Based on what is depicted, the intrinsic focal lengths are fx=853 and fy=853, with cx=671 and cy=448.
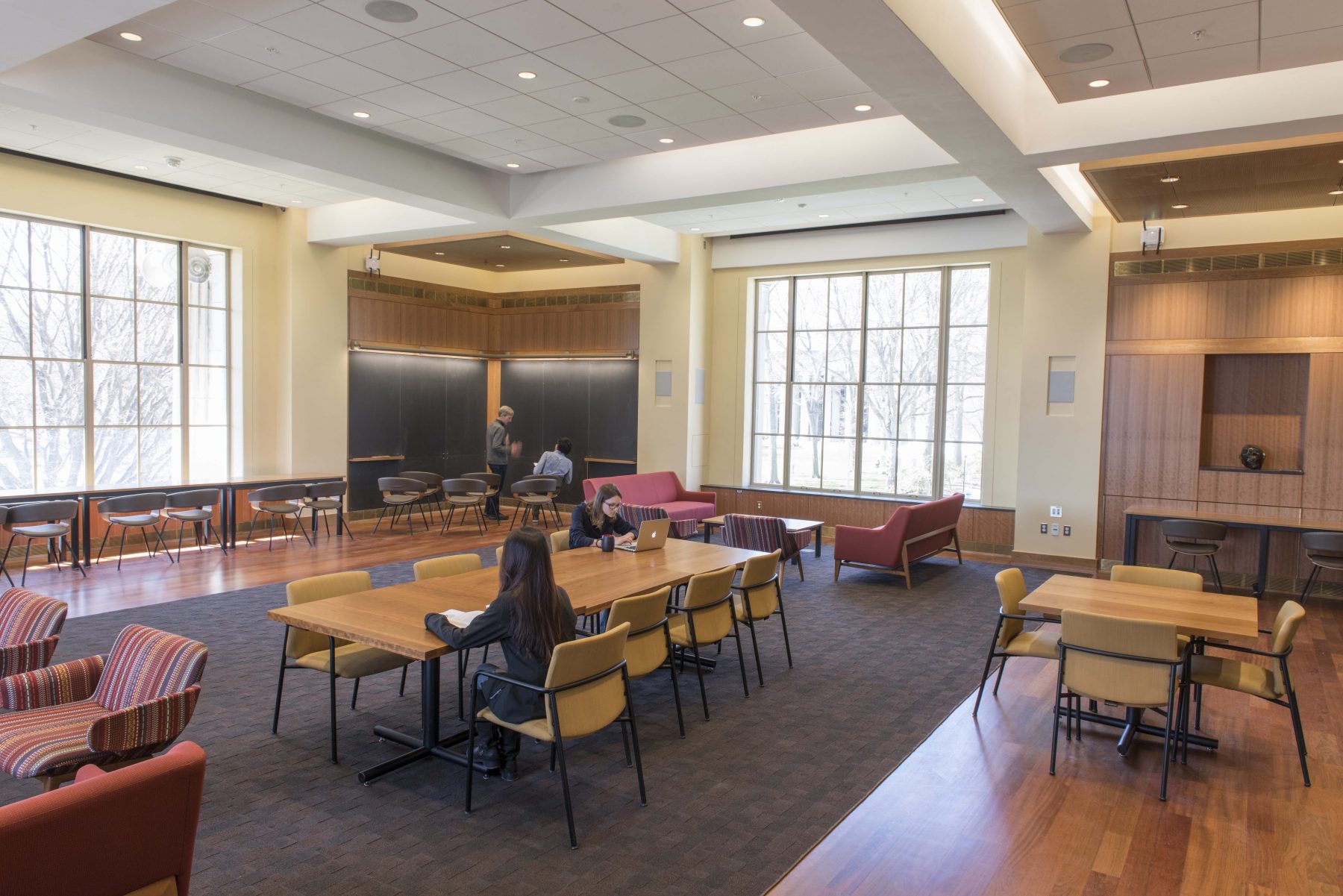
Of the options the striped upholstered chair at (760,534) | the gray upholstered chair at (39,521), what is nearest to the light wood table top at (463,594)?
the striped upholstered chair at (760,534)

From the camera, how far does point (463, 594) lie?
4.73m

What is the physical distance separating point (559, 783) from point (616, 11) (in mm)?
4383

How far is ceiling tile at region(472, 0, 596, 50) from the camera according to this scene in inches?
203

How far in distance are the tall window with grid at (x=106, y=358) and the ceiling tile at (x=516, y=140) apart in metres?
5.13

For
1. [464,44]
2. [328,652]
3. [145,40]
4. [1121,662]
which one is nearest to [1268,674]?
[1121,662]

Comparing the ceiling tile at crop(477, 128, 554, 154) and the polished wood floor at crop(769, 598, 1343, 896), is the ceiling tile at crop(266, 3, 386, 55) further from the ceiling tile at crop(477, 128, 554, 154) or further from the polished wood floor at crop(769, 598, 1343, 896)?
the polished wood floor at crop(769, 598, 1343, 896)

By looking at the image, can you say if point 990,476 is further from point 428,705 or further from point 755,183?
point 428,705

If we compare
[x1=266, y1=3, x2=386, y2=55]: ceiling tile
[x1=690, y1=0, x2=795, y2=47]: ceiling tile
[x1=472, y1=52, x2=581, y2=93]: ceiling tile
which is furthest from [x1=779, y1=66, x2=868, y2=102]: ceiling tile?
[x1=266, y1=3, x2=386, y2=55]: ceiling tile

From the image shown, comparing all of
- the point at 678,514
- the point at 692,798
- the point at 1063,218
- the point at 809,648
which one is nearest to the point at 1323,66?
the point at 1063,218

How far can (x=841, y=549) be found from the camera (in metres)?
9.27

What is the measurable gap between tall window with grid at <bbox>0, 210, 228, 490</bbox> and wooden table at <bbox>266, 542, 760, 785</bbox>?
690 cm

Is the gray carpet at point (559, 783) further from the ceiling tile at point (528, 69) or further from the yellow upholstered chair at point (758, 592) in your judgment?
the ceiling tile at point (528, 69)

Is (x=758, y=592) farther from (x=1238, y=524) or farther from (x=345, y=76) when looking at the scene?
(x=1238, y=524)

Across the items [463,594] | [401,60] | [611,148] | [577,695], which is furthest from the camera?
[611,148]
